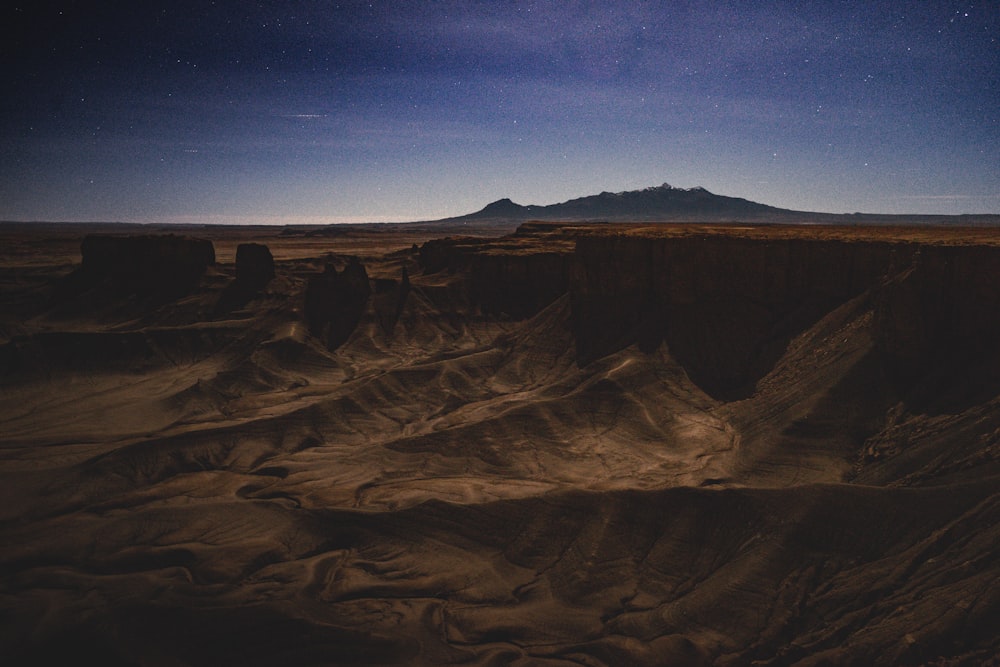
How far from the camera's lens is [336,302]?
44.9 meters

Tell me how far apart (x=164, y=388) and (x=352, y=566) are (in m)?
22.9

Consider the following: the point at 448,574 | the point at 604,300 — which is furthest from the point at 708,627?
the point at 604,300

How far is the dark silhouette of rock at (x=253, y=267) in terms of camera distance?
163 ft

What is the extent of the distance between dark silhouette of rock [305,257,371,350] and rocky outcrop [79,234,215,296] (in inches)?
517

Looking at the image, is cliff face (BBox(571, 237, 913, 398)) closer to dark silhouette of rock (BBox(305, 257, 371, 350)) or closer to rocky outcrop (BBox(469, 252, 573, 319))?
rocky outcrop (BBox(469, 252, 573, 319))

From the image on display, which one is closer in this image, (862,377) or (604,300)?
(862,377)

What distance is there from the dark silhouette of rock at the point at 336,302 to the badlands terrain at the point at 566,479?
256 cm

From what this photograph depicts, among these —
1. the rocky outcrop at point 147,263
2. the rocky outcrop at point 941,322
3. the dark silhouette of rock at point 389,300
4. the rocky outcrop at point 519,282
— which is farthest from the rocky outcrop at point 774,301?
the rocky outcrop at point 147,263

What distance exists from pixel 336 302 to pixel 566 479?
2781 cm

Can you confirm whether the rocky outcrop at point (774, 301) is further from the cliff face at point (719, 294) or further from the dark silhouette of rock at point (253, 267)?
the dark silhouette of rock at point (253, 267)

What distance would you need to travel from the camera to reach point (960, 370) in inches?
786

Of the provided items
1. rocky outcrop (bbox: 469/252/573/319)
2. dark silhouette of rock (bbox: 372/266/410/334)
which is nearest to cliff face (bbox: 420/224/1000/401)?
rocky outcrop (bbox: 469/252/573/319)

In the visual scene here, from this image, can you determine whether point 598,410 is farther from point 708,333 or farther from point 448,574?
point 448,574

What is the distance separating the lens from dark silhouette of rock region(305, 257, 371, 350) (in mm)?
42531
